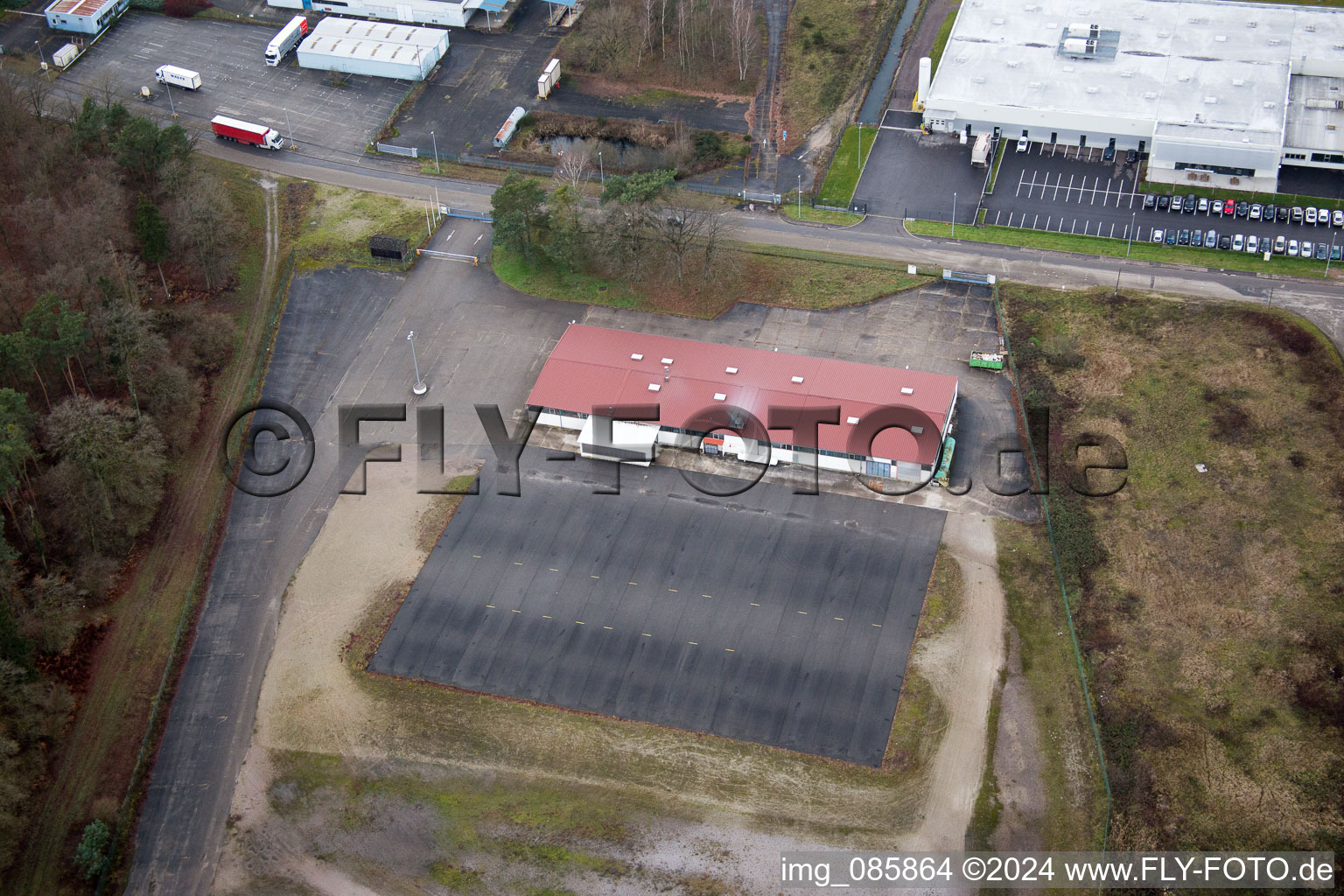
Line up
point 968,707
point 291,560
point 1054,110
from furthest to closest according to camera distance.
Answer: point 1054,110, point 291,560, point 968,707

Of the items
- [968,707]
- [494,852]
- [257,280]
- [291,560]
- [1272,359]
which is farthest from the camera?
[257,280]

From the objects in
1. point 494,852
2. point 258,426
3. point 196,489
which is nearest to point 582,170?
point 258,426

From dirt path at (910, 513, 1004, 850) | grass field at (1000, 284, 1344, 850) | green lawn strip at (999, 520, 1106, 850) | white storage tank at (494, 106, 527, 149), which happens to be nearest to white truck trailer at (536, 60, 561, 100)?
white storage tank at (494, 106, 527, 149)

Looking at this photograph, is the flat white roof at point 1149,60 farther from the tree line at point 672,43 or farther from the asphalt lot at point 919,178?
the tree line at point 672,43

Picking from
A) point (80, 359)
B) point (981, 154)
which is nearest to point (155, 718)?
point (80, 359)

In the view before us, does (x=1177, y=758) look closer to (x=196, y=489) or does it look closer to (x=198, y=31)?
(x=196, y=489)

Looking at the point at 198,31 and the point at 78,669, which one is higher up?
the point at 198,31
